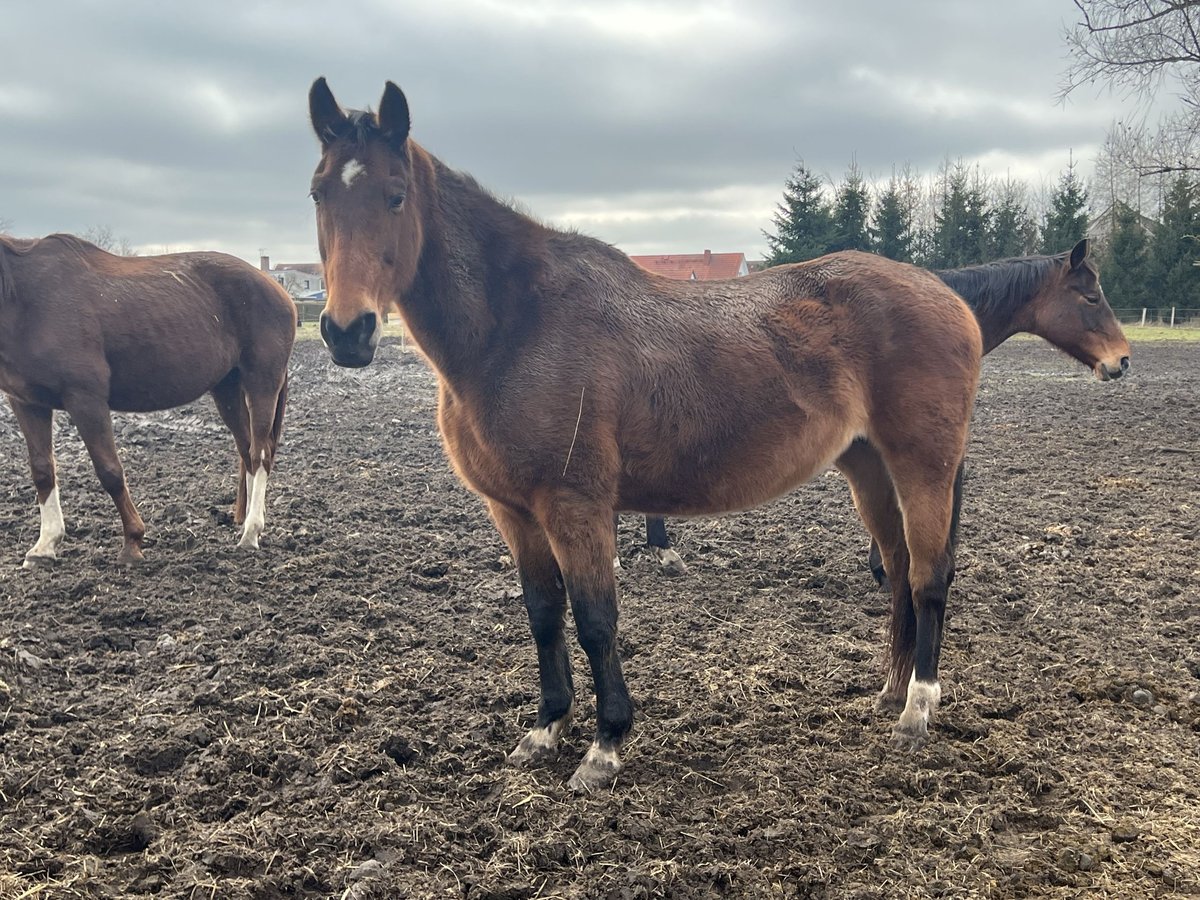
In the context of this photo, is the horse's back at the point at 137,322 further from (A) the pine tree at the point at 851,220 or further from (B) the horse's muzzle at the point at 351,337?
(A) the pine tree at the point at 851,220

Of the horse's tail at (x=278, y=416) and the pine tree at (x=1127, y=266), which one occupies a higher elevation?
the pine tree at (x=1127, y=266)

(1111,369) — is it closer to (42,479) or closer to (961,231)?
Result: (42,479)

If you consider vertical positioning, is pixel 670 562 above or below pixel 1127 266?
below

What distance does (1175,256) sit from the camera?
1304 inches

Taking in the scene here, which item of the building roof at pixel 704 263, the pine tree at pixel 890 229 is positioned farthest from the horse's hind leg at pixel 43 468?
the building roof at pixel 704 263

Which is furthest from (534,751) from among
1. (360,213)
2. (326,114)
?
(326,114)

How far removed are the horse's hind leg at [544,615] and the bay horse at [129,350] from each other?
153 inches

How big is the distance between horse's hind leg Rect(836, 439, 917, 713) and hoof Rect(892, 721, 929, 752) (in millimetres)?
234

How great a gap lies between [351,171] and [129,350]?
4596 millimetres

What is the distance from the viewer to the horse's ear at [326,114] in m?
3.12

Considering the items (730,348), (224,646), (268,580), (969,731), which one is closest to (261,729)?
(224,646)

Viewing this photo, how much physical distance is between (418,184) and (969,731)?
3.58 meters

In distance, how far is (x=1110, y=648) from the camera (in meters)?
4.46

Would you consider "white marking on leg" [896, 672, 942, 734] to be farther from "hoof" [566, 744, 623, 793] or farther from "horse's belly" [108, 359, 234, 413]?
"horse's belly" [108, 359, 234, 413]
